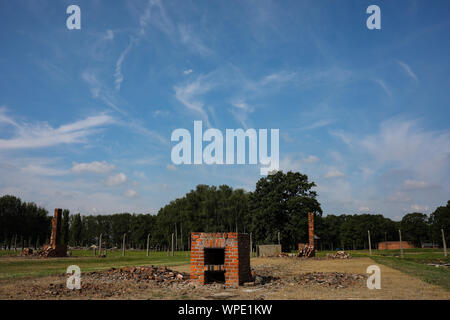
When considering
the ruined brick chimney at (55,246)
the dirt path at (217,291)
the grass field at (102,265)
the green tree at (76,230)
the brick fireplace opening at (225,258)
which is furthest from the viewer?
the green tree at (76,230)

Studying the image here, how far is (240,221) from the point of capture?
199 feet

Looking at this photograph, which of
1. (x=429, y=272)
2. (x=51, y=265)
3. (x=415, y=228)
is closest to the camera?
(x=429, y=272)


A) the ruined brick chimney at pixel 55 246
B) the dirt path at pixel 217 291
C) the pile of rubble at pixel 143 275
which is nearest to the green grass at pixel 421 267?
the dirt path at pixel 217 291

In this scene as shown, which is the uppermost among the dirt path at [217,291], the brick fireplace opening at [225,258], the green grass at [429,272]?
the brick fireplace opening at [225,258]

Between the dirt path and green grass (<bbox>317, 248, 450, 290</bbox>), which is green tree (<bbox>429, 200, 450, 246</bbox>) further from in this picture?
the dirt path

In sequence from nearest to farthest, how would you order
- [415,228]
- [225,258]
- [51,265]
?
[225,258], [51,265], [415,228]

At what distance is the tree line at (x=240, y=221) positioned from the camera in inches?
1615

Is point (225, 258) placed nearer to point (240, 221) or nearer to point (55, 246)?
point (55, 246)

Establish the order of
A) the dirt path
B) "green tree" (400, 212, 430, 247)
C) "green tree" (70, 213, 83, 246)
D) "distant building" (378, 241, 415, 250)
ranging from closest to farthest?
the dirt path < "green tree" (70, 213, 83, 246) < "distant building" (378, 241, 415, 250) < "green tree" (400, 212, 430, 247)

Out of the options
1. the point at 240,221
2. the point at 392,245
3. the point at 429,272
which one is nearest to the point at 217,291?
the point at 429,272

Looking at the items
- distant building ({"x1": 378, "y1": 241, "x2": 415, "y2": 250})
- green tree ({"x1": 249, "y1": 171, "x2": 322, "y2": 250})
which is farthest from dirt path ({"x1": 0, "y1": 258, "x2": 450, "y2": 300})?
distant building ({"x1": 378, "y1": 241, "x2": 415, "y2": 250})

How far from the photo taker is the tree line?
4103 centimetres

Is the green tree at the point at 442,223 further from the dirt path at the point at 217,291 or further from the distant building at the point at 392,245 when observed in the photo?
the dirt path at the point at 217,291

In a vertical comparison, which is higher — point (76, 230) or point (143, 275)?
point (143, 275)
